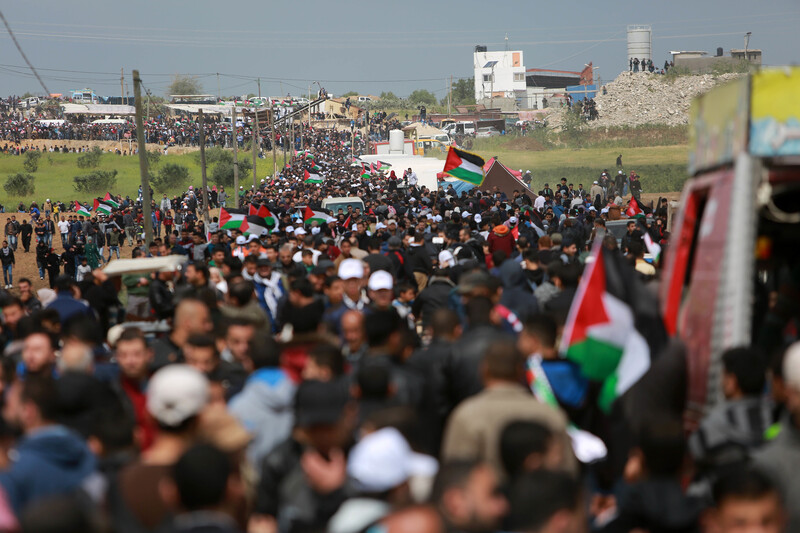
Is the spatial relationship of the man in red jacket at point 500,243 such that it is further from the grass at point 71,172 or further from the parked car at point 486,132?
the parked car at point 486,132

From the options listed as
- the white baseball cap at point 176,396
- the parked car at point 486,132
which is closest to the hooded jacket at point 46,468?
the white baseball cap at point 176,396

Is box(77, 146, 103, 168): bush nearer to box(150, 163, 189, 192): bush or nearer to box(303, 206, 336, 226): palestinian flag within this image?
box(150, 163, 189, 192): bush

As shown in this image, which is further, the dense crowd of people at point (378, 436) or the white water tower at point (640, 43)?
the white water tower at point (640, 43)

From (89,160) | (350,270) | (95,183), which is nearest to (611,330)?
(350,270)

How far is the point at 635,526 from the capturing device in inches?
165

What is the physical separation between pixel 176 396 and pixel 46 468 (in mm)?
609

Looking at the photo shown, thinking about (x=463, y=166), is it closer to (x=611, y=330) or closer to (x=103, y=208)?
(x=103, y=208)

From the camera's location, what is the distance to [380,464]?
156 inches

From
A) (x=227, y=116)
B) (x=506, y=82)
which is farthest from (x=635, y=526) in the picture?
(x=506, y=82)

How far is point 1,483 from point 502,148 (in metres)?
86.0

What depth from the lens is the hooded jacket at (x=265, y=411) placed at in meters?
5.23

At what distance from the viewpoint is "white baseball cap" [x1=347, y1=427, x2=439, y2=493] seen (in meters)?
3.95

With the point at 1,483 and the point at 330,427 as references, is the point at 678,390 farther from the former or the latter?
the point at 1,483

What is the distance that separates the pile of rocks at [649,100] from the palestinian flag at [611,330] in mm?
82925
